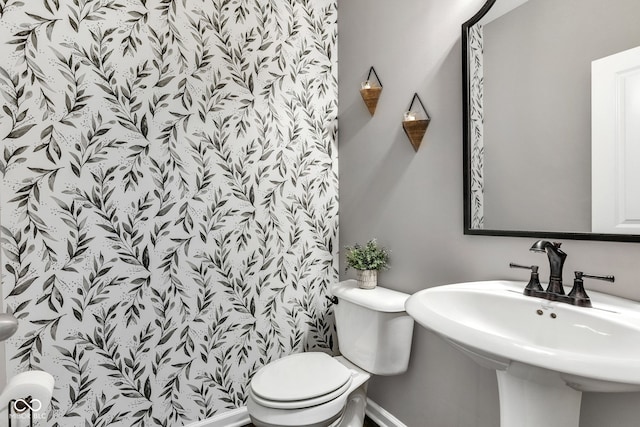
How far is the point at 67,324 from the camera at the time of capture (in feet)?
4.57

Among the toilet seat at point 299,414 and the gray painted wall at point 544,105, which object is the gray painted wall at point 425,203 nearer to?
the gray painted wall at point 544,105

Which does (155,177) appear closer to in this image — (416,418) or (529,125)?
(529,125)

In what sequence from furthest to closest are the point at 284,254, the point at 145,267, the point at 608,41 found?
the point at 284,254 < the point at 145,267 < the point at 608,41

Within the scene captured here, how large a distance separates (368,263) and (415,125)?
67 cm

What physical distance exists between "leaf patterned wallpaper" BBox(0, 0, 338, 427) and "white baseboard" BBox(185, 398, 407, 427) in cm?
5

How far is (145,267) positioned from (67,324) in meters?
0.34

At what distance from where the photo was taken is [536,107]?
3.87 feet

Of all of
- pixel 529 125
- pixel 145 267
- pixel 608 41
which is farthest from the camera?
pixel 145 267

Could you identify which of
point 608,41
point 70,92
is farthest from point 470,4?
point 70,92

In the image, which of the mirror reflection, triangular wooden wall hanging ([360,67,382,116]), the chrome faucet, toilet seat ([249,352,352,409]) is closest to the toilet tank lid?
toilet seat ([249,352,352,409])

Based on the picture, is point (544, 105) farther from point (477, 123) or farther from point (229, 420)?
point (229, 420)

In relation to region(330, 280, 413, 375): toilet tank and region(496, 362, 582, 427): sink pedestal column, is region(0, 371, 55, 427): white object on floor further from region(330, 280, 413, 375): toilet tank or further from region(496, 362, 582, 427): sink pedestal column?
region(330, 280, 413, 375): toilet tank

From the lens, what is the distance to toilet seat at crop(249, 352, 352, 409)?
1299 mm

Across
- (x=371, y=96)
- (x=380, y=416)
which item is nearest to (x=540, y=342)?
(x=380, y=416)
